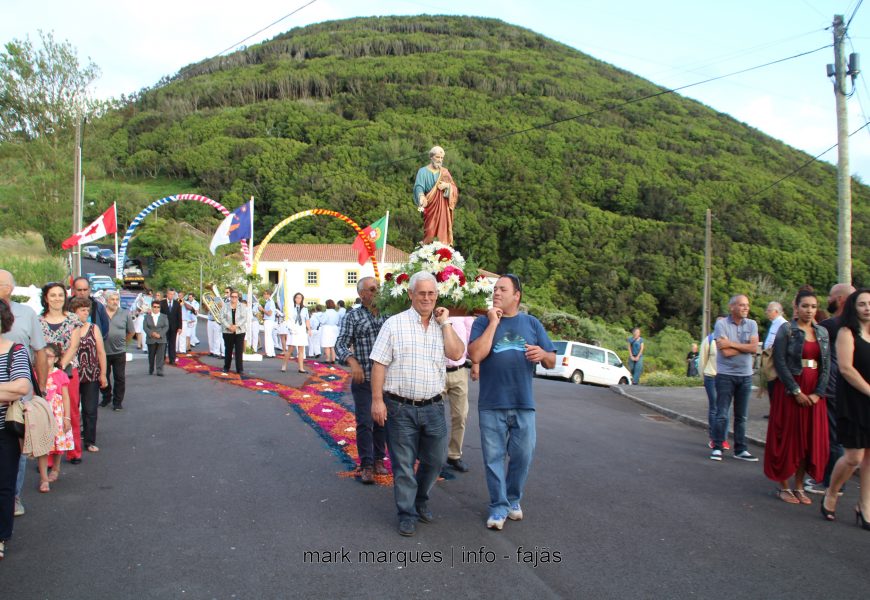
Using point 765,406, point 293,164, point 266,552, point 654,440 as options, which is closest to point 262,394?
point 654,440

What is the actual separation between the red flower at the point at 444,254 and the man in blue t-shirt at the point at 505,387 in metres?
2.19

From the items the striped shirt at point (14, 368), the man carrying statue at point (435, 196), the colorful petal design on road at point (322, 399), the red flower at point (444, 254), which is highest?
the man carrying statue at point (435, 196)

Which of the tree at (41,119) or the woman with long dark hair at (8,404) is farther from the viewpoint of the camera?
the tree at (41,119)

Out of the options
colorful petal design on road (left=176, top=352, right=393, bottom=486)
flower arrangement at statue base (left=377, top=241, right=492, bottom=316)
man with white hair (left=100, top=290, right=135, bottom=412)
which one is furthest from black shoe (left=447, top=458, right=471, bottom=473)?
man with white hair (left=100, top=290, right=135, bottom=412)

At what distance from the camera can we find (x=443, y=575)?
4.62m

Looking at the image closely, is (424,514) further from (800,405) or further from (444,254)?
(800,405)

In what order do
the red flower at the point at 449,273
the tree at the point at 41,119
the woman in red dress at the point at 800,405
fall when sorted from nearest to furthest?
the woman in red dress at the point at 800,405, the red flower at the point at 449,273, the tree at the point at 41,119

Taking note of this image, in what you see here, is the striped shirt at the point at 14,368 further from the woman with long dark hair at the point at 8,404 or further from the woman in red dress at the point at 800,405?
the woman in red dress at the point at 800,405

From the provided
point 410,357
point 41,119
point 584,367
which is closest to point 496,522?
point 410,357

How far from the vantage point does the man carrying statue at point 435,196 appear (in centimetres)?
1086

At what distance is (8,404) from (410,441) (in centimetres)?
272

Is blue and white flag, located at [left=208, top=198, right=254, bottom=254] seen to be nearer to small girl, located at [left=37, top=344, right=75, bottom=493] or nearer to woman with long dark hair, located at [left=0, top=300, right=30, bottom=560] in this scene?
small girl, located at [left=37, top=344, right=75, bottom=493]

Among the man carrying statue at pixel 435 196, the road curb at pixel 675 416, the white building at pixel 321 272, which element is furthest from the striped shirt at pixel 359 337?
the white building at pixel 321 272

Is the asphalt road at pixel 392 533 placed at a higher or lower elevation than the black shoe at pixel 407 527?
lower
